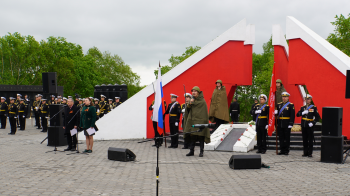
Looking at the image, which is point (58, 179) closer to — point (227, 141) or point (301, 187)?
point (301, 187)

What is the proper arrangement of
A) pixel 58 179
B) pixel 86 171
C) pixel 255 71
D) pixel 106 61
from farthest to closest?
pixel 106 61 → pixel 255 71 → pixel 86 171 → pixel 58 179

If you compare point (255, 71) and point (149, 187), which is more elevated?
point (255, 71)

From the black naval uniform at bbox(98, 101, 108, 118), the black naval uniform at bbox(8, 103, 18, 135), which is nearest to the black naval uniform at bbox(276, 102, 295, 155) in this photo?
the black naval uniform at bbox(98, 101, 108, 118)

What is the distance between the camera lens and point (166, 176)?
7.12 m

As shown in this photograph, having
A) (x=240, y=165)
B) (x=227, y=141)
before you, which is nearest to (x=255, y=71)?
(x=227, y=141)

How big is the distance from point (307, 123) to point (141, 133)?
7.38 meters

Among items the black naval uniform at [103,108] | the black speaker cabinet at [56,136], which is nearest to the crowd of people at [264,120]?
the black speaker cabinet at [56,136]

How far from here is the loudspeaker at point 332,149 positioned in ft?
29.0

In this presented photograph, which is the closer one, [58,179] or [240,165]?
[58,179]

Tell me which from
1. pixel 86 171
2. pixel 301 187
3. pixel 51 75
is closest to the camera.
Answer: pixel 301 187

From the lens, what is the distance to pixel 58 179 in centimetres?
673

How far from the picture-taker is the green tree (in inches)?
1298

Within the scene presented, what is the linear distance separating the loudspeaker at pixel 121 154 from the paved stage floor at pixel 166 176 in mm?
218

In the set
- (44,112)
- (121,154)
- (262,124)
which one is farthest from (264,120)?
(44,112)
